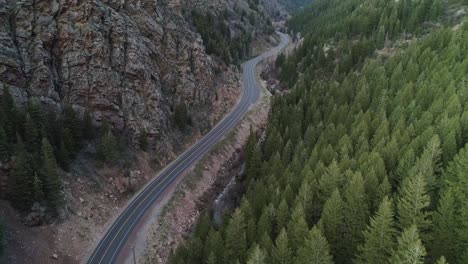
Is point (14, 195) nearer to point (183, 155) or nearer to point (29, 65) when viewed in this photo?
point (29, 65)

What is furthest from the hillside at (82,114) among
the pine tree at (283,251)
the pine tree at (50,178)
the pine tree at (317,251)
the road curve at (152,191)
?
the pine tree at (317,251)

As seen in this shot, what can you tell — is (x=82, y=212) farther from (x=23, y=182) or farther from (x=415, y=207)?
(x=415, y=207)

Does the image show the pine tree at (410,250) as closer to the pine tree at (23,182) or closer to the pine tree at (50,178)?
the pine tree at (50,178)

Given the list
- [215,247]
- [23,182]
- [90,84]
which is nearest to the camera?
[215,247]

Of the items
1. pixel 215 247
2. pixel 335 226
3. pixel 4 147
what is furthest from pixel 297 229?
pixel 4 147

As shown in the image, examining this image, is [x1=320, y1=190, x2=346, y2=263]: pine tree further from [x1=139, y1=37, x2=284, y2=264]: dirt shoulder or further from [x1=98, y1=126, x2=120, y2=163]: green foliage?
[x1=98, y1=126, x2=120, y2=163]: green foliage
